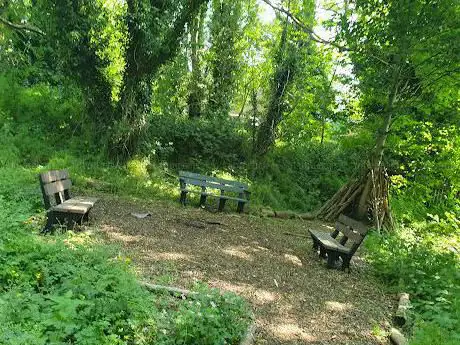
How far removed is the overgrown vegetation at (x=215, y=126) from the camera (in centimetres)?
413

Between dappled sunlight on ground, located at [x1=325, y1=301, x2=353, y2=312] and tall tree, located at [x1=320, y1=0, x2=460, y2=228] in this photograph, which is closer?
dappled sunlight on ground, located at [x1=325, y1=301, x2=353, y2=312]

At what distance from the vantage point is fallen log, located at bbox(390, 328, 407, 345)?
4.37m

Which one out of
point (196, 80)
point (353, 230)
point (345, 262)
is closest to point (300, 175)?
point (196, 80)

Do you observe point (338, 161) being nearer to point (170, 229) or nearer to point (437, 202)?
point (437, 202)

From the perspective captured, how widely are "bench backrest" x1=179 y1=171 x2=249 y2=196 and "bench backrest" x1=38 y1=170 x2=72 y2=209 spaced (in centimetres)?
338

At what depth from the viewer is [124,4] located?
10.8 meters

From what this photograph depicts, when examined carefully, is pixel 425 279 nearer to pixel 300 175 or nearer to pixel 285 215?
pixel 285 215

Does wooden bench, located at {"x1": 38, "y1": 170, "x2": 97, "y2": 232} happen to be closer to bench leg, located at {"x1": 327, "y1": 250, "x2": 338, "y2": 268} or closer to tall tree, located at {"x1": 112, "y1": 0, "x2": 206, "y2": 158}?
bench leg, located at {"x1": 327, "y1": 250, "x2": 338, "y2": 268}

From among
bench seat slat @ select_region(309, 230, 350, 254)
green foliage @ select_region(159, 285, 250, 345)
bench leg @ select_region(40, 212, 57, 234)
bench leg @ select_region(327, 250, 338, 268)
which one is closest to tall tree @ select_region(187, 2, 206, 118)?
bench seat slat @ select_region(309, 230, 350, 254)

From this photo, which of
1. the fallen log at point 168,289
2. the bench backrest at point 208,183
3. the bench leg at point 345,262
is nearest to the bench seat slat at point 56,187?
the fallen log at point 168,289

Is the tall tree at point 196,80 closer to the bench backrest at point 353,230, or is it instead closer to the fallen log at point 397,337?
the bench backrest at point 353,230

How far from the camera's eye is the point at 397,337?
4488mm

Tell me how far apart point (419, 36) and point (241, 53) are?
934cm

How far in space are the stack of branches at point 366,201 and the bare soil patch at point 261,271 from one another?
2766 mm
